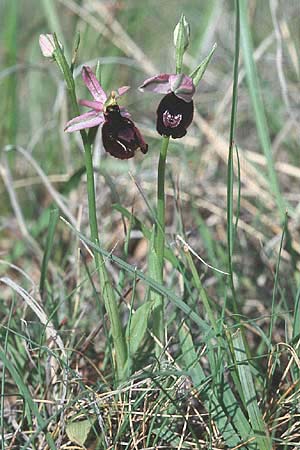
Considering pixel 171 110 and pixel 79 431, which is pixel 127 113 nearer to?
pixel 171 110

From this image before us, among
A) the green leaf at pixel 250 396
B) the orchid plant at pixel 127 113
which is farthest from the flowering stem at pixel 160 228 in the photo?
the green leaf at pixel 250 396

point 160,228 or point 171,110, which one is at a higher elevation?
point 171,110

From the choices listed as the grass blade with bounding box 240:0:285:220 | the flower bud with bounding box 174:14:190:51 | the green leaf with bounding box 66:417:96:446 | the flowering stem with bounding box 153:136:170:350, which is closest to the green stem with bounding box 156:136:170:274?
the flowering stem with bounding box 153:136:170:350

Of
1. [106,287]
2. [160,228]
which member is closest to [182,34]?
[160,228]

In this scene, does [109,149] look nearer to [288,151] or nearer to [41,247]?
[41,247]

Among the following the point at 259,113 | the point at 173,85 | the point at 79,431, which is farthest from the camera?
the point at 259,113

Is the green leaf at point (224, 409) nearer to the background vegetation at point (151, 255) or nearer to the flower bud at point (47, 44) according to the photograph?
the background vegetation at point (151, 255)
